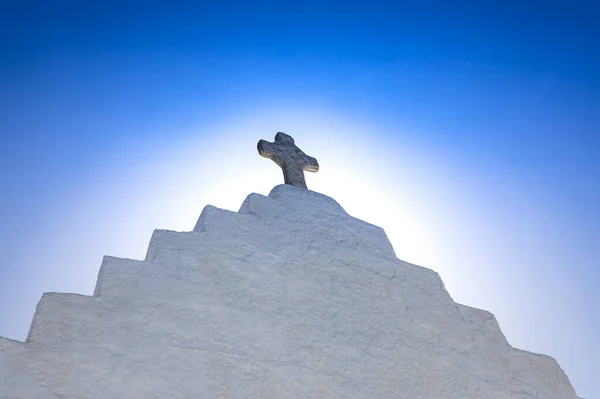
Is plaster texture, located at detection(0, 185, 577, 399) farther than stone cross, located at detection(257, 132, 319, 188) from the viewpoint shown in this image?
No

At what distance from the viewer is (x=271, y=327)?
8.80ft

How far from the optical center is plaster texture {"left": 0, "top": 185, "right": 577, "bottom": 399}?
7.13 ft

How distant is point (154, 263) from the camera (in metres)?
2.67

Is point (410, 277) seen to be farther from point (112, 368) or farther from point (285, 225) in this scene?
point (112, 368)

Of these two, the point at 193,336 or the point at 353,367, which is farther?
the point at 353,367

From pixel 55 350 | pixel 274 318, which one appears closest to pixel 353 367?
pixel 274 318

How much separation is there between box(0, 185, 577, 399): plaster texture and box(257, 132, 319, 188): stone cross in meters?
0.39

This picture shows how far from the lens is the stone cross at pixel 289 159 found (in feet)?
14.3

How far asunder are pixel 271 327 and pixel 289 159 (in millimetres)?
2082

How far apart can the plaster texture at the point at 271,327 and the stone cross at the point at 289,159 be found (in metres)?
0.39

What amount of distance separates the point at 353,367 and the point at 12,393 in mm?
1538

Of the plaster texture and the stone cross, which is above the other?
the stone cross

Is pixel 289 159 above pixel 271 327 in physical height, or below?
above

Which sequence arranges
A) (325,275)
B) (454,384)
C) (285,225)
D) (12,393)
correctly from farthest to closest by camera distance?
(285,225) < (325,275) < (454,384) < (12,393)
